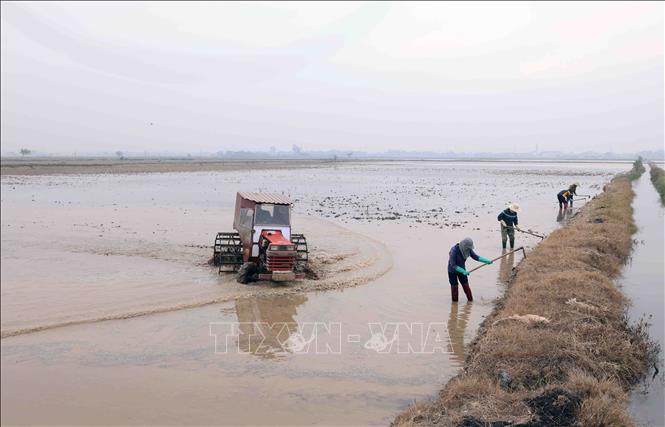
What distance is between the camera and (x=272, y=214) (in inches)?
558

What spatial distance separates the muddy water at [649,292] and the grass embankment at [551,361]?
30 centimetres

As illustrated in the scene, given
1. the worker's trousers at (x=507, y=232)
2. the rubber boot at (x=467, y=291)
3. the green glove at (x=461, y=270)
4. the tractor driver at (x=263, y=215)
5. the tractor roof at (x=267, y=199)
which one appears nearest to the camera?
the green glove at (x=461, y=270)

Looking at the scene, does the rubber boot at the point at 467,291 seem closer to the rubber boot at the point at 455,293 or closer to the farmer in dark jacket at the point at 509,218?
the rubber boot at the point at 455,293

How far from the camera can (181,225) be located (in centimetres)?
2372

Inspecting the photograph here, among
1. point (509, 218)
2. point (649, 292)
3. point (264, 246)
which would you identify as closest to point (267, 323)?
point (264, 246)

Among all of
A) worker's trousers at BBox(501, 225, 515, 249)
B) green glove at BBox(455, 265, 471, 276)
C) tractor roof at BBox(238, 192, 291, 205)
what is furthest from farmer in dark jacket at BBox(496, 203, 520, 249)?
tractor roof at BBox(238, 192, 291, 205)

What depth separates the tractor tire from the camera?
13.6 meters

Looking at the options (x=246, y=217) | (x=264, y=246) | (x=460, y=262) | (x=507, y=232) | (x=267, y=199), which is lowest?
(x=507, y=232)

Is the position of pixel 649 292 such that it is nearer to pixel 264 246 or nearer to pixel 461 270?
pixel 461 270

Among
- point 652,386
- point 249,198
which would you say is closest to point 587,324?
point 652,386

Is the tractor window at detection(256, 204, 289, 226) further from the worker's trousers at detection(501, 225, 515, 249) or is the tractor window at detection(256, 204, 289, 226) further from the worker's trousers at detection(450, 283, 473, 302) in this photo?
the worker's trousers at detection(501, 225, 515, 249)

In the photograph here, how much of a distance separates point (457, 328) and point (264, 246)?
5.58 m

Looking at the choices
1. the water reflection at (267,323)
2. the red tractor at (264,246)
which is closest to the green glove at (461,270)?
the water reflection at (267,323)

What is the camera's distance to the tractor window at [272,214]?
14055mm
